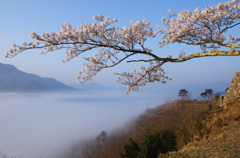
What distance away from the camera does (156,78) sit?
7.66 m

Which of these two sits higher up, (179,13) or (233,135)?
(179,13)

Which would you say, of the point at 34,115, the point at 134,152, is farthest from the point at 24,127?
the point at 134,152

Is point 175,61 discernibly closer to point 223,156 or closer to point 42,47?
point 223,156

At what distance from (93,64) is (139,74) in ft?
6.13

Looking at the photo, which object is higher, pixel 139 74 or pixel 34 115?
pixel 139 74

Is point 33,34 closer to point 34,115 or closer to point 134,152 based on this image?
point 134,152

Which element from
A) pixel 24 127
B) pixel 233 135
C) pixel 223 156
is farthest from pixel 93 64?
pixel 24 127

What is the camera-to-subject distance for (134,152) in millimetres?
11234

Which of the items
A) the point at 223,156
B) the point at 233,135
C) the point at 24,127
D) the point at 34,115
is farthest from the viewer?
the point at 34,115

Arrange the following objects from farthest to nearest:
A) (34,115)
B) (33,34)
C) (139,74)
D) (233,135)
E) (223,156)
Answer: (34,115)
(139,74)
(233,135)
(33,34)
(223,156)

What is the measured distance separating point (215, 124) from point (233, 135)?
8.08ft

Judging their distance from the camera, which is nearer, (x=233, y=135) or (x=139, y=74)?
(x=233, y=135)

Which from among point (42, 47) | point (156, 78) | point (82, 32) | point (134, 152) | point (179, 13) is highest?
point (179, 13)

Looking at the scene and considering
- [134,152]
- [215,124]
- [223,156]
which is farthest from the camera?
[134,152]
